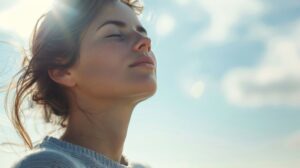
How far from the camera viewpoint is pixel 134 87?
4289mm

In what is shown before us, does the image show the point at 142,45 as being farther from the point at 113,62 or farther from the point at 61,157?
the point at 61,157

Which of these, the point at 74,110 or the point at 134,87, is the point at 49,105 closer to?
the point at 74,110

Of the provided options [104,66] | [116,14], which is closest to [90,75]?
[104,66]

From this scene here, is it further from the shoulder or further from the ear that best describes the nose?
the shoulder

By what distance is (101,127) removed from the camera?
4.46 metres

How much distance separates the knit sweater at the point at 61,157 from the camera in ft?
10.8

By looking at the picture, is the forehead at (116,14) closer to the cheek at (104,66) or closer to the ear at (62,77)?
the cheek at (104,66)

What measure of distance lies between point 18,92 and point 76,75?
100 centimetres

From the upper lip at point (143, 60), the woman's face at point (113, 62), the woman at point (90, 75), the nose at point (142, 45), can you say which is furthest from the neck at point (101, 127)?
the nose at point (142, 45)

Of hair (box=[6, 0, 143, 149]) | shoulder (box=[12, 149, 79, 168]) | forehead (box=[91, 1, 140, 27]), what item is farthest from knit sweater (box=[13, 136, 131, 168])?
→ forehead (box=[91, 1, 140, 27])

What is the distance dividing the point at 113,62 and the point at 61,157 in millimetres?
1260

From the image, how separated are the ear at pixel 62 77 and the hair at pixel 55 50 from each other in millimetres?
44

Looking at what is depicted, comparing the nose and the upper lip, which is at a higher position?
the nose

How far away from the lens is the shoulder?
328 centimetres
